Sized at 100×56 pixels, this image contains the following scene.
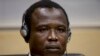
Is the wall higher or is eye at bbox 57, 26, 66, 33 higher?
eye at bbox 57, 26, 66, 33

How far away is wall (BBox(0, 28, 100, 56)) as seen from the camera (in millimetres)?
1754

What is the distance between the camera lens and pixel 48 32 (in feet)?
3.79

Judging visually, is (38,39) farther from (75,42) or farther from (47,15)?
(75,42)

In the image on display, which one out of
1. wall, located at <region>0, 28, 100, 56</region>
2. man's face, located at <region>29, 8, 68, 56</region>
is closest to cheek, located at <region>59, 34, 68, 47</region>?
man's face, located at <region>29, 8, 68, 56</region>

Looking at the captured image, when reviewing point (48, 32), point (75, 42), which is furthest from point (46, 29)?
point (75, 42)

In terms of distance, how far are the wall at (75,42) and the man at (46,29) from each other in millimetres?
532

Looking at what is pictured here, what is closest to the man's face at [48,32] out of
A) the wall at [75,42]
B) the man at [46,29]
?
the man at [46,29]

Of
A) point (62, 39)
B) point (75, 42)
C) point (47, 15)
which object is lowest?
point (75, 42)

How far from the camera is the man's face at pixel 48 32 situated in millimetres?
1124

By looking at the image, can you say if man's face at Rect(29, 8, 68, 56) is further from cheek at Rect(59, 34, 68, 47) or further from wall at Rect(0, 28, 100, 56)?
wall at Rect(0, 28, 100, 56)

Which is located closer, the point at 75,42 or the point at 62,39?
the point at 62,39

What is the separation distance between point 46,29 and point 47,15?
0.23 ft

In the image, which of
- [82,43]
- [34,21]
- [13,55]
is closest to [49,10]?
[34,21]

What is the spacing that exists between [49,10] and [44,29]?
103 mm
